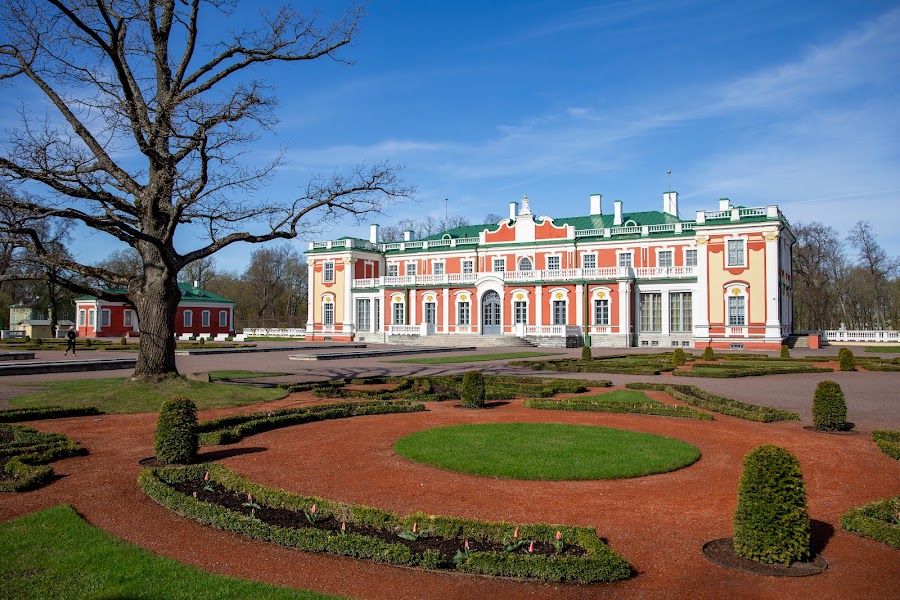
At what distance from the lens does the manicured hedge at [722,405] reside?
13.5m

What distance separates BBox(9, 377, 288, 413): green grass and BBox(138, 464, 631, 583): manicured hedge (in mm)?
7795

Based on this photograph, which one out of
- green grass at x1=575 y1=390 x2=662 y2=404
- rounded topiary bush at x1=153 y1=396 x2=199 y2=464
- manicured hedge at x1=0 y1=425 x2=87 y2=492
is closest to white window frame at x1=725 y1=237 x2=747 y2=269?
green grass at x1=575 y1=390 x2=662 y2=404

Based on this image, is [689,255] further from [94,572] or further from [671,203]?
[94,572]

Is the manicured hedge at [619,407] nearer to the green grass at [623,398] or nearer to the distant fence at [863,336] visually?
the green grass at [623,398]

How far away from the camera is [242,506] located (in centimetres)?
721

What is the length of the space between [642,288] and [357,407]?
114ft

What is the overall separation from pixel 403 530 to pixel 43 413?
409 inches

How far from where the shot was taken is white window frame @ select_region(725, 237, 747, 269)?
4250 cm

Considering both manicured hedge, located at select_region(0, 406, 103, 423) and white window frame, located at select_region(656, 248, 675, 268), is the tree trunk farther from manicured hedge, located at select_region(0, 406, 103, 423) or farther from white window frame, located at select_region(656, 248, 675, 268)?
white window frame, located at select_region(656, 248, 675, 268)

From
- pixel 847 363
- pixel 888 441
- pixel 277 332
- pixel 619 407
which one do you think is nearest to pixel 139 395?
pixel 619 407

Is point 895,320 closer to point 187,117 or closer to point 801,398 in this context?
point 801,398

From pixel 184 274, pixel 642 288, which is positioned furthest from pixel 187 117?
pixel 184 274

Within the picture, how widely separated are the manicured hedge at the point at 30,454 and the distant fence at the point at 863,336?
4986 centimetres

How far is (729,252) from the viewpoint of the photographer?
42969mm
